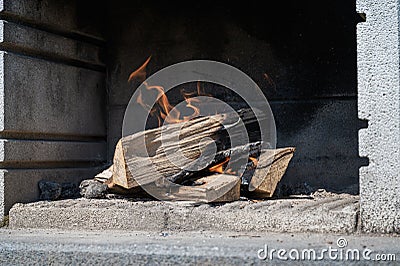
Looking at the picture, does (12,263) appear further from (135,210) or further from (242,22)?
(242,22)

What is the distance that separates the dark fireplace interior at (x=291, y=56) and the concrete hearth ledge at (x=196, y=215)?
15.6 inches

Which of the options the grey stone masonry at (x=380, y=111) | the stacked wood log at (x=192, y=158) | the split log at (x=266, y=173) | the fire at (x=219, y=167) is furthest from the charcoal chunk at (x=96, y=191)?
the grey stone masonry at (x=380, y=111)

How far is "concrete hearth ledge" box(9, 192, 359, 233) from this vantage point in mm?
2875

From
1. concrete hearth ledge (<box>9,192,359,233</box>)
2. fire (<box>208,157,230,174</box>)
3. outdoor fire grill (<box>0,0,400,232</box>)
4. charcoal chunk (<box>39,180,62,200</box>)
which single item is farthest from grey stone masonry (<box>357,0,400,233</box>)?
charcoal chunk (<box>39,180,62,200</box>)

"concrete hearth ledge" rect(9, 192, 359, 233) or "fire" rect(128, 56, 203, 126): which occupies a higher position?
"fire" rect(128, 56, 203, 126)

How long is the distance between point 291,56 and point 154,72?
0.85m

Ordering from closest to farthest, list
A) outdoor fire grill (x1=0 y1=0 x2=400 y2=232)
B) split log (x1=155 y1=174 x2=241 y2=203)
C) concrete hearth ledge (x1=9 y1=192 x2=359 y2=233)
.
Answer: concrete hearth ledge (x1=9 y1=192 x2=359 y2=233)
split log (x1=155 y1=174 x2=241 y2=203)
outdoor fire grill (x1=0 y1=0 x2=400 y2=232)

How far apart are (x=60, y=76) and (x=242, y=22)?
1103mm

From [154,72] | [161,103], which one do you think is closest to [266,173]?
[161,103]

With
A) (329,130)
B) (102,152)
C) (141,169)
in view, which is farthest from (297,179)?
(102,152)

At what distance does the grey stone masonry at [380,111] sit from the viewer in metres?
2.70

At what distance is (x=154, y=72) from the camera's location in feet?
13.8

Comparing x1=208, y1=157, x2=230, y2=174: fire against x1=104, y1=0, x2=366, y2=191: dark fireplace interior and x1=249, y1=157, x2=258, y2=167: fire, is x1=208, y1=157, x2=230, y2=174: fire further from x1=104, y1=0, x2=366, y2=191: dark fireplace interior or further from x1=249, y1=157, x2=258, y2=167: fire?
x1=104, y1=0, x2=366, y2=191: dark fireplace interior

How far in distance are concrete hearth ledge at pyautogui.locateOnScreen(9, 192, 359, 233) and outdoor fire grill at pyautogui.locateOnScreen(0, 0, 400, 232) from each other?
18 centimetres
